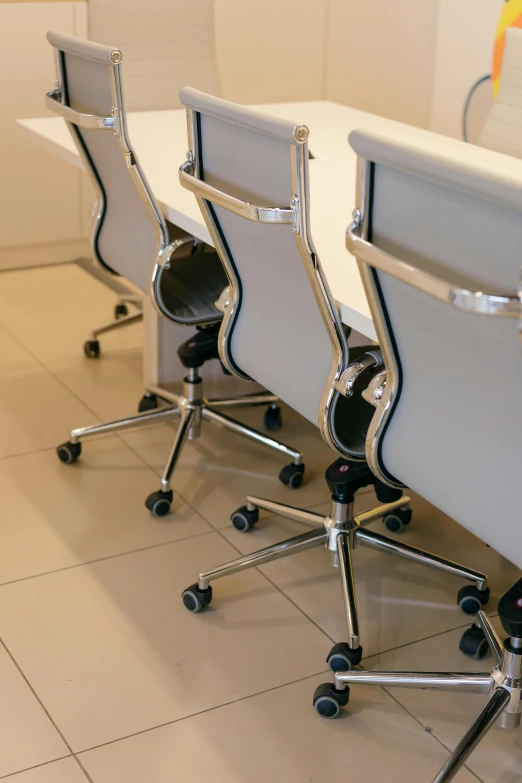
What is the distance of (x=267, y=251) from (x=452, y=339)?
52 centimetres

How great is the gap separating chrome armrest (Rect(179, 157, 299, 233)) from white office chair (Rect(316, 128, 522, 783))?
7.9 inches

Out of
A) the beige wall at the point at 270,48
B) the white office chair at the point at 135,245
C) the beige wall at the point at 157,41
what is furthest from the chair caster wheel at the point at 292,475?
the beige wall at the point at 270,48

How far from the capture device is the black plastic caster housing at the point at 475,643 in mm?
2076

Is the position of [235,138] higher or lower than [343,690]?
higher

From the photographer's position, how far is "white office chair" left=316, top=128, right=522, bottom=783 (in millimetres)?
1271

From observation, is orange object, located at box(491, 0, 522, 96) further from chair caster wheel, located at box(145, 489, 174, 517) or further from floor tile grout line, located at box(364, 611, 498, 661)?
floor tile grout line, located at box(364, 611, 498, 661)

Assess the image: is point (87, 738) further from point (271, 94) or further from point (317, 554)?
point (271, 94)

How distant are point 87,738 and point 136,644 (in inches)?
11.1

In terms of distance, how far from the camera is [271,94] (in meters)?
4.82

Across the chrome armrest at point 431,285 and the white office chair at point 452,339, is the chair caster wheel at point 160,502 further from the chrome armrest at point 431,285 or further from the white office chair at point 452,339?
the chrome armrest at point 431,285

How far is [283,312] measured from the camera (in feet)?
6.34

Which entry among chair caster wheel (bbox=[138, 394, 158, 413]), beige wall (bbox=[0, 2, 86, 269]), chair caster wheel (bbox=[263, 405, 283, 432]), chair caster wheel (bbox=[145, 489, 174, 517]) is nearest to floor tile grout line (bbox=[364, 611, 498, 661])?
chair caster wheel (bbox=[145, 489, 174, 517])

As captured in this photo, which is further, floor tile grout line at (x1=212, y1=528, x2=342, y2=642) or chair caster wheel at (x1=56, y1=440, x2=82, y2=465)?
chair caster wheel at (x1=56, y1=440, x2=82, y2=465)

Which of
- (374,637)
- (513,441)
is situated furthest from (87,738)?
(513,441)
